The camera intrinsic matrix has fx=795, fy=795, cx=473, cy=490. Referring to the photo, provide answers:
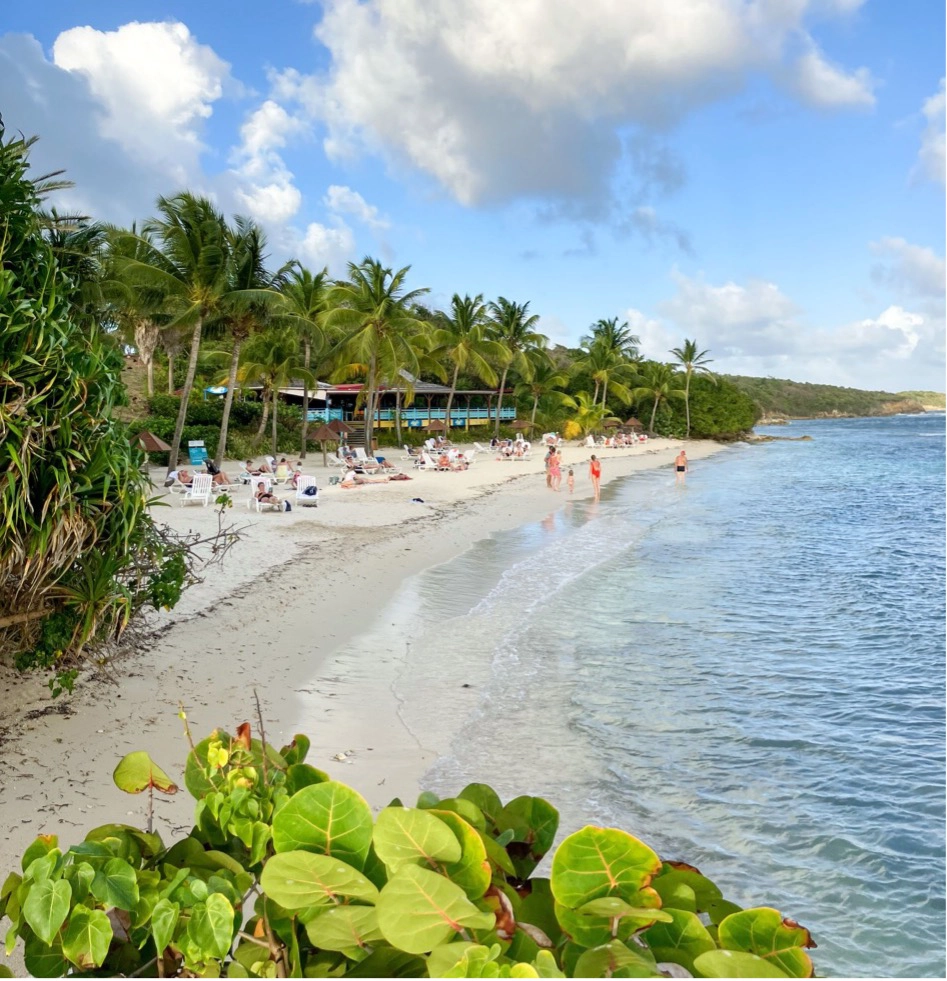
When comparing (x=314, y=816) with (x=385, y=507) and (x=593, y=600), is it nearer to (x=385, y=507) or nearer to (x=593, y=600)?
(x=593, y=600)

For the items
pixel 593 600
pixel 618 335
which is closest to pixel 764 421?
pixel 618 335

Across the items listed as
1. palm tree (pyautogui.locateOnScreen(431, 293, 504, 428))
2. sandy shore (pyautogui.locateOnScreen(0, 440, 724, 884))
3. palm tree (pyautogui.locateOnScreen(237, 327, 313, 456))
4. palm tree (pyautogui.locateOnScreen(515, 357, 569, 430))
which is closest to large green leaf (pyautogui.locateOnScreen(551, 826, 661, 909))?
sandy shore (pyautogui.locateOnScreen(0, 440, 724, 884))

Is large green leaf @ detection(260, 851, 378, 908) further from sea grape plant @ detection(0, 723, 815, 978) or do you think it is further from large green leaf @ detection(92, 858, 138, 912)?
large green leaf @ detection(92, 858, 138, 912)

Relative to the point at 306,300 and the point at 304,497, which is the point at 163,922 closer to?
the point at 304,497

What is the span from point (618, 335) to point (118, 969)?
188 feet

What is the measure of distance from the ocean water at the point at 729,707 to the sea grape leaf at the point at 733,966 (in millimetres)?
4088

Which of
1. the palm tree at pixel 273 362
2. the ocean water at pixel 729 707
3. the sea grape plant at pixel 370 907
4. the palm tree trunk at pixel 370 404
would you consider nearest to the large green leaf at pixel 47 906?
the sea grape plant at pixel 370 907

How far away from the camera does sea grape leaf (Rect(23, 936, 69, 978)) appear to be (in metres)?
1.07

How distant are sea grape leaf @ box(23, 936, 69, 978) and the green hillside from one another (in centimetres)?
13580

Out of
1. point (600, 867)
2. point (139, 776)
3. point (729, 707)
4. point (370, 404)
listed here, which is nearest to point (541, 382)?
point (370, 404)

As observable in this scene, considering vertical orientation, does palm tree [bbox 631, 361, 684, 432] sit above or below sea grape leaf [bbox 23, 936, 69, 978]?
above

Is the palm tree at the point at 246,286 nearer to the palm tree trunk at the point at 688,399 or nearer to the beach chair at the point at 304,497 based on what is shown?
the beach chair at the point at 304,497

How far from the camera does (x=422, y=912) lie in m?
0.93

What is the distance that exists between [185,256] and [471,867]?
67.8ft
